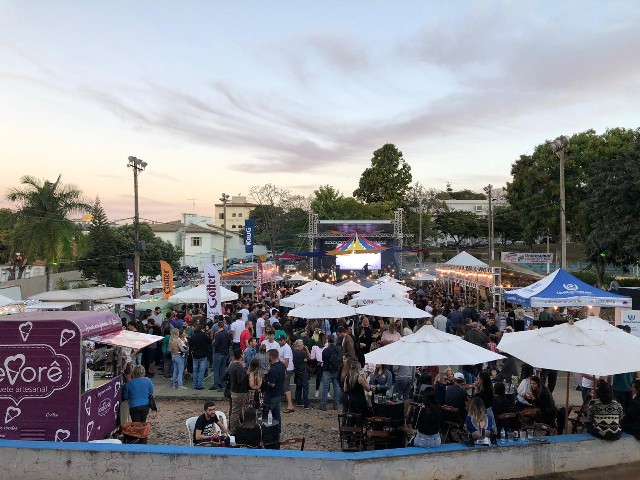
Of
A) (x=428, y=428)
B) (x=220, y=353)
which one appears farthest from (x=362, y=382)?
(x=220, y=353)

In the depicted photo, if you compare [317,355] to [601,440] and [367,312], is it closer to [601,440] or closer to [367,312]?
[367,312]

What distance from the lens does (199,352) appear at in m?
10.7

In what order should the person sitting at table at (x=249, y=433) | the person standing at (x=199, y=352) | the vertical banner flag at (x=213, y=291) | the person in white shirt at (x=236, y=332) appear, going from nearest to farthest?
the person sitting at table at (x=249, y=433) < the person standing at (x=199, y=352) < the person in white shirt at (x=236, y=332) < the vertical banner flag at (x=213, y=291)

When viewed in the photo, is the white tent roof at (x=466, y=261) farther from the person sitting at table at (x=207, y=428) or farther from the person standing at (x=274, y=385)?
the person sitting at table at (x=207, y=428)

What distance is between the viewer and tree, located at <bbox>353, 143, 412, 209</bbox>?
67.6 m

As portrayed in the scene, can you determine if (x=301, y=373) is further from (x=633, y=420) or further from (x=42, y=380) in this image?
(x=633, y=420)

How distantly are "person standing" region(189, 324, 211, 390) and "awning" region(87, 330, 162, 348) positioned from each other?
224 cm

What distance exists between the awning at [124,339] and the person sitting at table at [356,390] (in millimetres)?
3135

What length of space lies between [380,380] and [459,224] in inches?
2563

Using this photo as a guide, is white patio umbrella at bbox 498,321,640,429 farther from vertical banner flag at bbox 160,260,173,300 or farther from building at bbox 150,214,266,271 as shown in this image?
building at bbox 150,214,266,271

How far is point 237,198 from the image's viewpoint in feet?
356

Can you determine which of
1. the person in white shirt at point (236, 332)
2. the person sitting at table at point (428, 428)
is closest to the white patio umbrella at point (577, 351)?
the person sitting at table at point (428, 428)

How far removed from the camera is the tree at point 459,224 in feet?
232

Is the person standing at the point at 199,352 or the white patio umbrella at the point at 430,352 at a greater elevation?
the white patio umbrella at the point at 430,352
